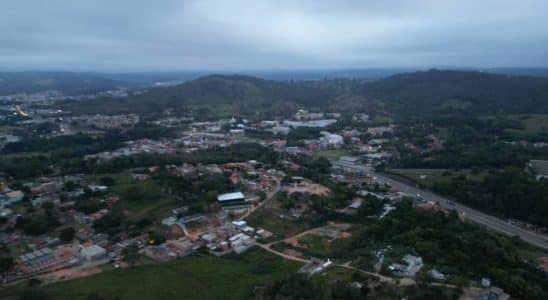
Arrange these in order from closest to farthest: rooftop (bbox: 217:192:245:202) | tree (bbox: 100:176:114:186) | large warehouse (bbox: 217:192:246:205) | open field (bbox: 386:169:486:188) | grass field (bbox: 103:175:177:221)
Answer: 1. grass field (bbox: 103:175:177:221)
2. large warehouse (bbox: 217:192:246:205)
3. rooftop (bbox: 217:192:245:202)
4. tree (bbox: 100:176:114:186)
5. open field (bbox: 386:169:486:188)

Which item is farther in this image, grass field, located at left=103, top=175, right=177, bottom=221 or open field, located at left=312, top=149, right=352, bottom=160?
open field, located at left=312, top=149, right=352, bottom=160

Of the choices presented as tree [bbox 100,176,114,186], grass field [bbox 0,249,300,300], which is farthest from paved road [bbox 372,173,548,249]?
tree [bbox 100,176,114,186]

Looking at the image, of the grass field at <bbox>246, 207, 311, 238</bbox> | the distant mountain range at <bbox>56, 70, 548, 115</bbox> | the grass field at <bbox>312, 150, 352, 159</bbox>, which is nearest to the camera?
the grass field at <bbox>246, 207, 311, 238</bbox>

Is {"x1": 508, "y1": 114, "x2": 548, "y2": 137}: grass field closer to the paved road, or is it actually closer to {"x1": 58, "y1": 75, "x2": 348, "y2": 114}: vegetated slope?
the paved road

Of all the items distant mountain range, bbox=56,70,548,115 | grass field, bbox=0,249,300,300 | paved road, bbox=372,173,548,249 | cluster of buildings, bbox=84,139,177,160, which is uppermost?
distant mountain range, bbox=56,70,548,115

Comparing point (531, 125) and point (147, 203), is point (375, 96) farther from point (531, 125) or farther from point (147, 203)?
point (147, 203)

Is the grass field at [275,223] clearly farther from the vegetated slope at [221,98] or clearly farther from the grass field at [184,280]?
the vegetated slope at [221,98]

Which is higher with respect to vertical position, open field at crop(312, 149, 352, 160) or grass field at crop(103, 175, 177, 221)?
grass field at crop(103, 175, 177, 221)
